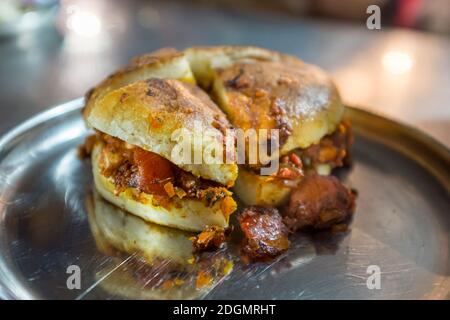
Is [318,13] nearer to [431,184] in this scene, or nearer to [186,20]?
[186,20]

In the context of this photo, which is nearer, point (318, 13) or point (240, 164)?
point (240, 164)

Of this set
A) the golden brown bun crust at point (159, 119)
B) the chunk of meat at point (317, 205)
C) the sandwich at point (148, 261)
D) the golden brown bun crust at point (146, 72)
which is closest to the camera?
the sandwich at point (148, 261)

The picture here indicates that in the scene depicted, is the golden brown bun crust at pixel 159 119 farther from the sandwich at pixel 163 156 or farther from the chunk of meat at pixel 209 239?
the chunk of meat at pixel 209 239

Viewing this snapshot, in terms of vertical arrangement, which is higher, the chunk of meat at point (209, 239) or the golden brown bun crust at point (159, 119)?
the golden brown bun crust at point (159, 119)

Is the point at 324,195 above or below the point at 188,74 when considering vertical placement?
below

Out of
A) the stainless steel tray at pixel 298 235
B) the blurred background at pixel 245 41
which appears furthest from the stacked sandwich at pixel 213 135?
the blurred background at pixel 245 41

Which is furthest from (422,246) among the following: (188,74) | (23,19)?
→ (23,19)
